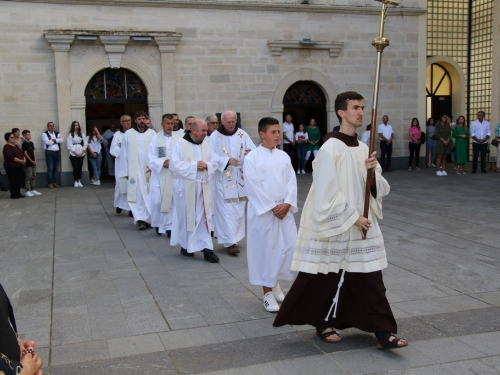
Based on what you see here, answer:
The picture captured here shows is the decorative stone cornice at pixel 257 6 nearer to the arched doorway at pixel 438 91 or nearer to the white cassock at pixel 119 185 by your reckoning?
the arched doorway at pixel 438 91

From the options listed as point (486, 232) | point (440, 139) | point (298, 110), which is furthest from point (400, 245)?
point (298, 110)

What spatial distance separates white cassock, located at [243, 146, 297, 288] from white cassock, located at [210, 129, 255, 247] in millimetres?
2187

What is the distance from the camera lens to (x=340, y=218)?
14.1 ft

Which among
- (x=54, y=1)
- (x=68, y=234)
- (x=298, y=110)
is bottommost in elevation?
(x=68, y=234)

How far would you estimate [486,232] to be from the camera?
862 cm

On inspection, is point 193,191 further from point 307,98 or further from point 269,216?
point 307,98

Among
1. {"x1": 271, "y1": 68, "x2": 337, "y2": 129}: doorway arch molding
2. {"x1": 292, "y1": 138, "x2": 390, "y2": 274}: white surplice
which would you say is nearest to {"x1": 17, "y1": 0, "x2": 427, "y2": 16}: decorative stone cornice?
{"x1": 271, "y1": 68, "x2": 337, "y2": 129}: doorway arch molding

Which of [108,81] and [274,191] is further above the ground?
[108,81]

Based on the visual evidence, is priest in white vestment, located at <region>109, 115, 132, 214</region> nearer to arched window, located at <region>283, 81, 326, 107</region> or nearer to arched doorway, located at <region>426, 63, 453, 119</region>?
arched window, located at <region>283, 81, 326, 107</region>

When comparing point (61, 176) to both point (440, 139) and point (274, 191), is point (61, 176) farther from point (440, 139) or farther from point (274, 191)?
point (274, 191)

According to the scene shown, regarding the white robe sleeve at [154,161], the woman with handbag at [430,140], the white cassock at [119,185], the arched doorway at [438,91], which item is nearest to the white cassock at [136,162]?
the white cassock at [119,185]

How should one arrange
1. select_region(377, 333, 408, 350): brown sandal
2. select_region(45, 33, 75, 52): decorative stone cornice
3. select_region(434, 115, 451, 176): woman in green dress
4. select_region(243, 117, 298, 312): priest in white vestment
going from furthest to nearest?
select_region(434, 115, 451, 176): woman in green dress
select_region(45, 33, 75, 52): decorative stone cornice
select_region(243, 117, 298, 312): priest in white vestment
select_region(377, 333, 408, 350): brown sandal

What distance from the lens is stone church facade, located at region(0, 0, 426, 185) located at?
1606 cm

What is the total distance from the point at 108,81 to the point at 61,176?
296 centimetres
